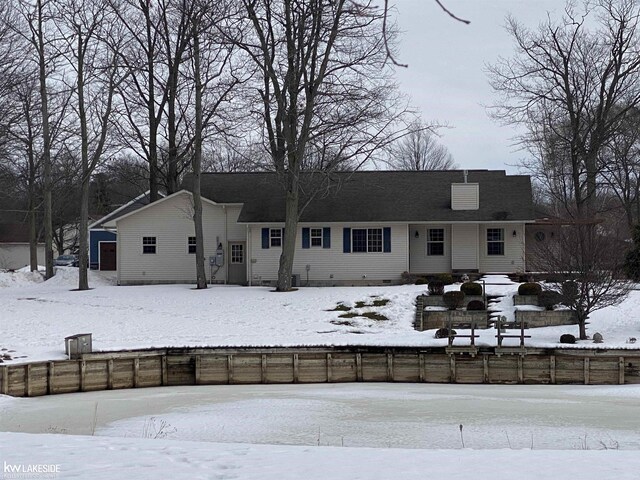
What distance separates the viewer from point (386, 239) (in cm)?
3856

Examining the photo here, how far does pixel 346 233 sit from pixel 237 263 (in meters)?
5.91

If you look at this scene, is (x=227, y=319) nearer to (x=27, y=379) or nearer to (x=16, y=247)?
(x=27, y=379)

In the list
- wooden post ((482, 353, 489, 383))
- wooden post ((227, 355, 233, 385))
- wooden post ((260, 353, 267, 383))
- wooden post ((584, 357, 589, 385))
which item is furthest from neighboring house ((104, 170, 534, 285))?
wooden post ((584, 357, 589, 385))

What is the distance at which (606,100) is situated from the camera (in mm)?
41906

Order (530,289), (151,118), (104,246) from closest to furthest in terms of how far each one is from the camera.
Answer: (530,289)
(151,118)
(104,246)

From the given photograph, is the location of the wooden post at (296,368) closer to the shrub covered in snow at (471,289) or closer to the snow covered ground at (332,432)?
the snow covered ground at (332,432)

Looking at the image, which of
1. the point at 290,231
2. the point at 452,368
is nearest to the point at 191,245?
the point at 290,231

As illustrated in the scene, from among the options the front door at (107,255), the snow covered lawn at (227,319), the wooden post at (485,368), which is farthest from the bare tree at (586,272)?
the front door at (107,255)

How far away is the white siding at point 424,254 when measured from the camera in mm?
39125

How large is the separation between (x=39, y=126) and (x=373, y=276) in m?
21.5

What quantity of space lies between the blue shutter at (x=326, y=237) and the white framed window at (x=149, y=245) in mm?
8404

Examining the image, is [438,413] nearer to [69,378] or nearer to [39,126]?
[69,378]

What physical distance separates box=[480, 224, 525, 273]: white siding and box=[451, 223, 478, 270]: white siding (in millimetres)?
530

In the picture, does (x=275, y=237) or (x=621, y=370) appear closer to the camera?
(x=621, y=370)
